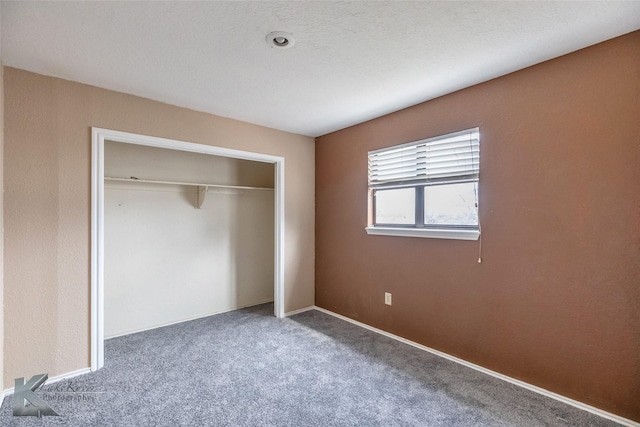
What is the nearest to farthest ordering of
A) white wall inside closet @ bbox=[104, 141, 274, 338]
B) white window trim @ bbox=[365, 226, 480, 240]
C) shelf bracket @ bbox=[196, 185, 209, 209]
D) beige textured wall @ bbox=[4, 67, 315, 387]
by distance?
beige textured wall @ bbox=[4, 67, 315, 387]
white window trim @ bbox=[365, 226, 480, 240]
white wall inside closet @ bbox=[104, 141, 274, 338]
shelf bracket @ bbox=[196, 185, 209, 209]

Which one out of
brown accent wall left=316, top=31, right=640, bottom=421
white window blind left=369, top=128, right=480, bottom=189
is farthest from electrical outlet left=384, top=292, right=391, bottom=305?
white window blind left=369, top=128, right=480, bottom=189

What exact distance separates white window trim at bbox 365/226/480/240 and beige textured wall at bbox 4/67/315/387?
2.40 metres

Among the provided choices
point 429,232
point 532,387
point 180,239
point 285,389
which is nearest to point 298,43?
point 429,232

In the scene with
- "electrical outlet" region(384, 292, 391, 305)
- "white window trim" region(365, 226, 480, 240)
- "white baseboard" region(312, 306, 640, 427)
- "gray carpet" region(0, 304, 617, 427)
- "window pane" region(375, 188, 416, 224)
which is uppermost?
"window pane" region(375, 188, 416, 224)

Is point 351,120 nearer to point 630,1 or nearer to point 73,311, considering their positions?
point 630,1

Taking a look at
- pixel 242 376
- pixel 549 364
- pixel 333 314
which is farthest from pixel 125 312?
pixel 549 364

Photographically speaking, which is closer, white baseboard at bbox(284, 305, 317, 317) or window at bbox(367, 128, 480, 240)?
window at bbox(367, 128, 480, 240)

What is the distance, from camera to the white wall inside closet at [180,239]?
3.10m

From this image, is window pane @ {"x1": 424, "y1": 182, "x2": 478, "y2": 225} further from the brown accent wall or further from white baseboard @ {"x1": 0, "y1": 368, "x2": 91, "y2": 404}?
white baseboard @ {"x1": 0, "y1": 368, "x2": 91, "y2": 404}

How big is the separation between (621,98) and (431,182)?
1264 millimetres

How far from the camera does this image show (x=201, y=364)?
2426 mm

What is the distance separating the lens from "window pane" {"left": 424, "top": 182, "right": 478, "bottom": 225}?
2465 mm

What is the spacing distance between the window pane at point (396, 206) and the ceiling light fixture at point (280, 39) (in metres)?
1.75

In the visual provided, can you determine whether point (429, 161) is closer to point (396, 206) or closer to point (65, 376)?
point (396, 206)
